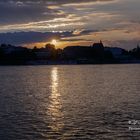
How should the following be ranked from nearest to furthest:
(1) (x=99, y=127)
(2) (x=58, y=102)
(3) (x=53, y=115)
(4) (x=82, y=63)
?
(1) (x=99, y=127) → (3) (x=53, y=115) → (2) (x=58, y=102) → (4) (x=82, y=63)

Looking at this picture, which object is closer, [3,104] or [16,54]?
[3,104]

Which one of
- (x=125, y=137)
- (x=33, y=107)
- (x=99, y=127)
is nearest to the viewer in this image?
(x=125, y=137)

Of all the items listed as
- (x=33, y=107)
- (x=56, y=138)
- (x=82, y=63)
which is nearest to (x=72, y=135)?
(x=56, y=138)

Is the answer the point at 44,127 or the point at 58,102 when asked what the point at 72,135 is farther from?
the point at 58,102

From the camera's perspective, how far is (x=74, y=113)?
26359 millimetres

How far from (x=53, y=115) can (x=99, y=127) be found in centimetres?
500

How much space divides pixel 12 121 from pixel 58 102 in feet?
31.9

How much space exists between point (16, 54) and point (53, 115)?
15391cm

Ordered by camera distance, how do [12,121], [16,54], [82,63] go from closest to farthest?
[12,121]
[16,54]
[82,63]

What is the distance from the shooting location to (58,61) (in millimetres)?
198500

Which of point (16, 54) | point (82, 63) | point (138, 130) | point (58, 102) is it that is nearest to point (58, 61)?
point (82, 63)

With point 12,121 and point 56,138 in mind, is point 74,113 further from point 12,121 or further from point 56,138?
point 56,138

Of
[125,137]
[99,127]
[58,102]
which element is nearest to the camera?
[125,137]

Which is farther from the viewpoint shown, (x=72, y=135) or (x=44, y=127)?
(x=44, y=127)
